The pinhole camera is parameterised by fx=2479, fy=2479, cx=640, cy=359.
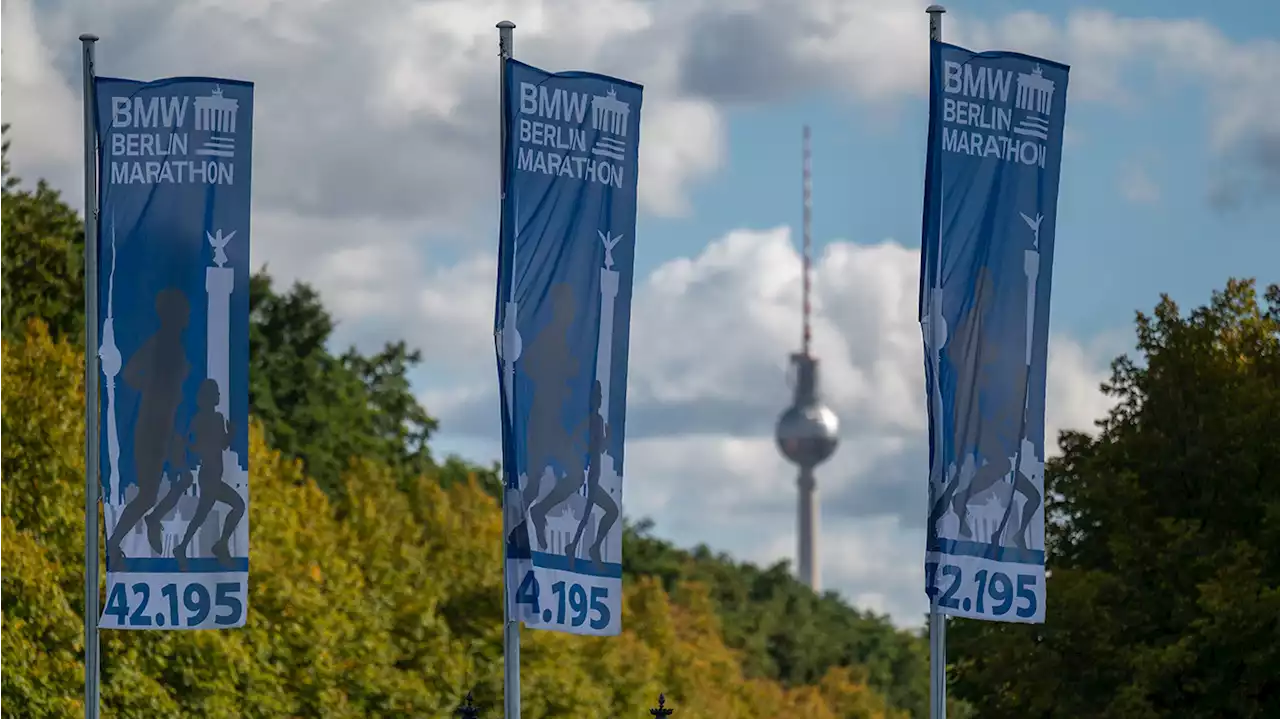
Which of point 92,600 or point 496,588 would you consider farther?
point 496,588

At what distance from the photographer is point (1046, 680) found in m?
43.2

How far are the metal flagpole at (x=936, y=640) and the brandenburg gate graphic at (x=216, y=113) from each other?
7.31 metres

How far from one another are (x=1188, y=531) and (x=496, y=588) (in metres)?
25.5

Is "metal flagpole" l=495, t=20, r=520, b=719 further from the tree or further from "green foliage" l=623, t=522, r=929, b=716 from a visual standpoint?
"green foliage" l=623, t=522, r=929, b=716

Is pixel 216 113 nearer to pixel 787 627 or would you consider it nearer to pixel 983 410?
pixel 983 410

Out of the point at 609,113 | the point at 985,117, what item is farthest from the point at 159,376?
the point at 985,117

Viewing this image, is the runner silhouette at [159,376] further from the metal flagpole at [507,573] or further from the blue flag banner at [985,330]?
the blue flag banner at [985,330]

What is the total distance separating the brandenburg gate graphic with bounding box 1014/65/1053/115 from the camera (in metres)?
26.0

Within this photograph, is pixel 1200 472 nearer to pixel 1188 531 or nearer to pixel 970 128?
pixel 1188 531

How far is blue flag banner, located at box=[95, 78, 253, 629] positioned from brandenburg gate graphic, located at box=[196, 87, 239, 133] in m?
0.01

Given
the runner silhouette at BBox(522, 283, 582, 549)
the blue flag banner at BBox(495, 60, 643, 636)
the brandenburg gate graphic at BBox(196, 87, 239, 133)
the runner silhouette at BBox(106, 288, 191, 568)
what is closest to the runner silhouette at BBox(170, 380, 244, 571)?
the runner silhouette at BBox(106, 288, 191, 568)

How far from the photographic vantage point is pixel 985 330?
84.3ft

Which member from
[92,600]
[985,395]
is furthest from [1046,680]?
[92,600]

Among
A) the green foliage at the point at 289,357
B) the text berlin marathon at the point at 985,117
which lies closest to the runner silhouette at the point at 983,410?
the text berlin marathon at the point at 985,117
